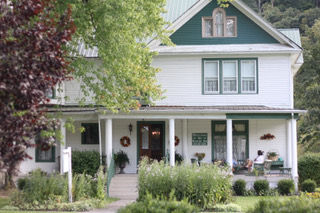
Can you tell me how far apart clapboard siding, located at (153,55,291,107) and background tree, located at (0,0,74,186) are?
→ 13.5m

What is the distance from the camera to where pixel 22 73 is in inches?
332

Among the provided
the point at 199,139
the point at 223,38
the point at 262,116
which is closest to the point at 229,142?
the point at 262,116

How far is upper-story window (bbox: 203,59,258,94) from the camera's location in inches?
875

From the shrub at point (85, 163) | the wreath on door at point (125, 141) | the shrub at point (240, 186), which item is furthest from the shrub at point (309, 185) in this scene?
the shrub at point (85, 163)

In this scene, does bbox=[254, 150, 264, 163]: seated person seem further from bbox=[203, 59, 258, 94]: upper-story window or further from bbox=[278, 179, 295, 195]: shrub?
bbox=[203, 59, 258, 94]: upper-story window

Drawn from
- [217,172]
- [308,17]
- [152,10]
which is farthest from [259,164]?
[308,17]

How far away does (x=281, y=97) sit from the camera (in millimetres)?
22172

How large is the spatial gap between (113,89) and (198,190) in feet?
17.6

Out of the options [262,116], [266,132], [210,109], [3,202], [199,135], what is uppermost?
[210,109]

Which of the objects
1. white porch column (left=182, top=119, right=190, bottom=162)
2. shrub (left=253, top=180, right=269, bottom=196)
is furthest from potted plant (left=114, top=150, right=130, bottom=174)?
shrub (left=253, top=180, right=269, bottom=196)

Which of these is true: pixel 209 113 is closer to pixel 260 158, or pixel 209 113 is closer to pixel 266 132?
pixel 260 158

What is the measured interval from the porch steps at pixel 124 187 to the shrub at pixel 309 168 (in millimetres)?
8210

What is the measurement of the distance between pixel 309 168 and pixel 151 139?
25.9ft

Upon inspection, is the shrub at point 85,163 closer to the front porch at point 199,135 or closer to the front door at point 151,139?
the front porch at point 199,135
